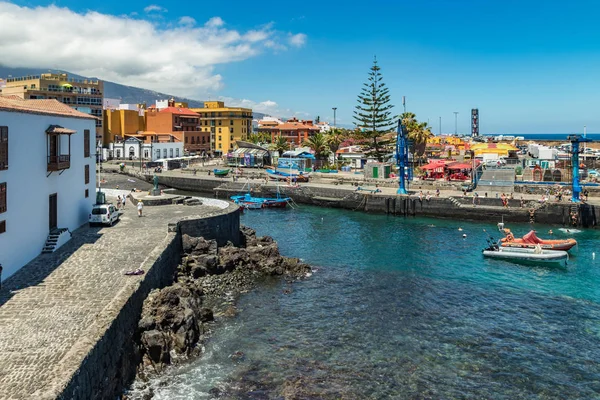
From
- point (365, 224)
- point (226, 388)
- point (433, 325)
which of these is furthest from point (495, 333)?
point (365, 224)

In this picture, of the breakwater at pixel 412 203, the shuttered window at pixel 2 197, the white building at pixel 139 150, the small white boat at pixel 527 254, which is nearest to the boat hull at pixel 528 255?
the small white boat at pixel 527 254

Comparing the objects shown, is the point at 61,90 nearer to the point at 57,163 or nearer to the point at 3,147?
the point at 57,163

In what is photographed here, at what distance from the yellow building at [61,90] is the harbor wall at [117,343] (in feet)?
225

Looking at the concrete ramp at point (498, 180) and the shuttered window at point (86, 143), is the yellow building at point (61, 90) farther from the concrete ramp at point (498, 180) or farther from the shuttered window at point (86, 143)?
the concrete ramp at point (498, 180)

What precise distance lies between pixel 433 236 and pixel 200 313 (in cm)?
2495

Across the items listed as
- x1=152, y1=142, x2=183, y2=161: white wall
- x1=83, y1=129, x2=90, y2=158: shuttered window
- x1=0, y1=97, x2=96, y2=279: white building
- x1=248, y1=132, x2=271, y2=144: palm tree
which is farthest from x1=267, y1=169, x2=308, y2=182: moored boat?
x1=0, y1=97, x2=96, y2=279: white building

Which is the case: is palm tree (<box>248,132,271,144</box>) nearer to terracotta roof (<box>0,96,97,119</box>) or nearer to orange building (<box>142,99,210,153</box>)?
orange building (<box>142,99,210,153</box>)

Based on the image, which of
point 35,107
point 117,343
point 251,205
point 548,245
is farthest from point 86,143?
point 548,245

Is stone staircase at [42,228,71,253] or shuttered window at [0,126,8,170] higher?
shuttered window at [0,126,8,170]

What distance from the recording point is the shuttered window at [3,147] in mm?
18203

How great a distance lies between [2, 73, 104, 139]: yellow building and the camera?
274 feet

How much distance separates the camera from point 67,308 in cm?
1573

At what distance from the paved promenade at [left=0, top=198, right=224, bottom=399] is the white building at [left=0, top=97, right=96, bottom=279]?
2.94ft

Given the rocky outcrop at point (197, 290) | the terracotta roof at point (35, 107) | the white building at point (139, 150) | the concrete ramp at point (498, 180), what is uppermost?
the white building at point (139, 150)
